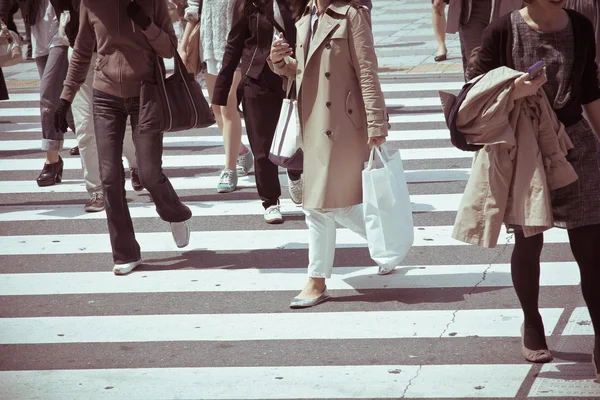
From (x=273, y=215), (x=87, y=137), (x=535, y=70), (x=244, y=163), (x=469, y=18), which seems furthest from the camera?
(x=244, y=163)

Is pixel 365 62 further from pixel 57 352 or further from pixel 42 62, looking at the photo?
pixel 42 62

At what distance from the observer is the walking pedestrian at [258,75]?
8008mm

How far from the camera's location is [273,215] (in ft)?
28.0

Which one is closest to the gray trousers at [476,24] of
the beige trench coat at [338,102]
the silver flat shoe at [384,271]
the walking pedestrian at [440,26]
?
the silver flat shoe at [384,271]

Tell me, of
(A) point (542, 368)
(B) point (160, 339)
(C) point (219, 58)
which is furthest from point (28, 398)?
(C) point (219, 58)

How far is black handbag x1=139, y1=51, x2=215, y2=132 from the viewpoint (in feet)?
23.7

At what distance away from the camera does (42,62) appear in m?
10.8

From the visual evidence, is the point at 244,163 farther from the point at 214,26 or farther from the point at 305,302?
the point at 305,302

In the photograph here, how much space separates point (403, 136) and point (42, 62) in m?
3.61

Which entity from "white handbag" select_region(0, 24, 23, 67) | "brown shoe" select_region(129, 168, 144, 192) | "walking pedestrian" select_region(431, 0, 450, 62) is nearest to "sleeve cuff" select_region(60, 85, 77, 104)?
"brown shoe" select_region(129, 168, 144, 192)

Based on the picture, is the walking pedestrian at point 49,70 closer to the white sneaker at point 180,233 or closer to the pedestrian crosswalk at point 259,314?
the pedestrian crosswalk at point 259,314

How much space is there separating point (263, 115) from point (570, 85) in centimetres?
351

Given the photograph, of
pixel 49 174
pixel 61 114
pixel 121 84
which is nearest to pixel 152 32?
pixel 121 84

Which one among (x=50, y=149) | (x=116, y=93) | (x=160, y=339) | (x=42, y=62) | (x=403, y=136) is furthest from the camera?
(x=403, y=136)
